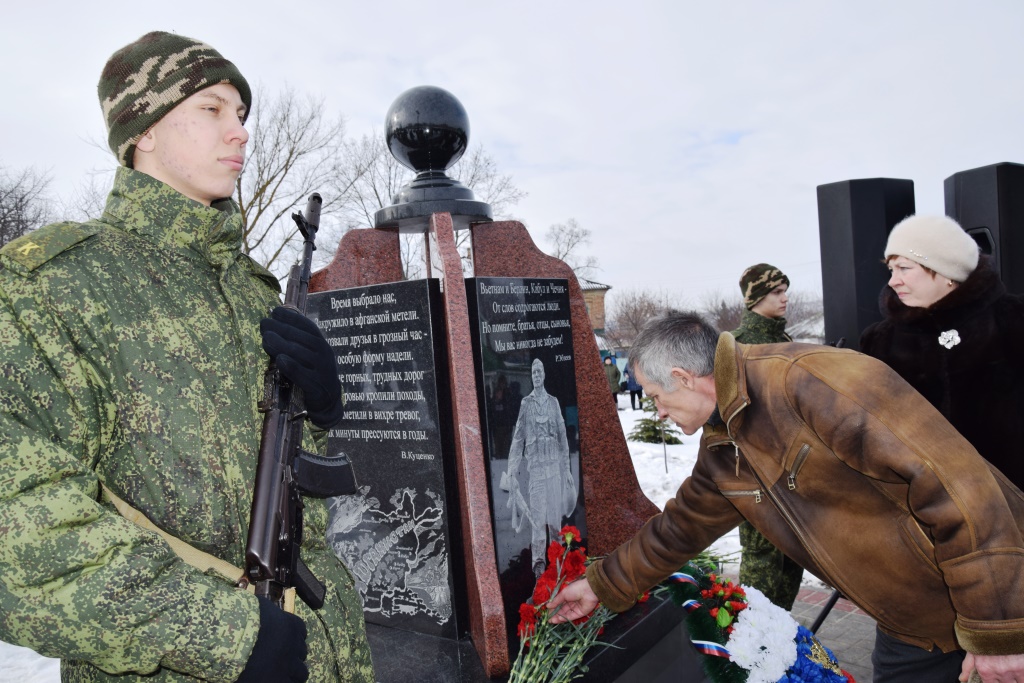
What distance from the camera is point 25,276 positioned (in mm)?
1229

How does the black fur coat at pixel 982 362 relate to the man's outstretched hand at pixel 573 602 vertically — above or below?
above

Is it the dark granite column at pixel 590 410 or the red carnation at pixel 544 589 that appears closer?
the red carnation at pixel 544 589

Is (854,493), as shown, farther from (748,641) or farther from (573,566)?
(573,566)

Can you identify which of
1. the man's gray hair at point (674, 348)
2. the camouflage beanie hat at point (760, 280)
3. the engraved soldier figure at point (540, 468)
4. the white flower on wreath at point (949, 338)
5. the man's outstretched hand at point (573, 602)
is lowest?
the man's outstretched hand at point (573, 602)

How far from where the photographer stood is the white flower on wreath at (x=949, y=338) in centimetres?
323

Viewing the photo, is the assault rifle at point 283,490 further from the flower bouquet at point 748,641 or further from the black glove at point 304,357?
the flower bouquet at point 748,641

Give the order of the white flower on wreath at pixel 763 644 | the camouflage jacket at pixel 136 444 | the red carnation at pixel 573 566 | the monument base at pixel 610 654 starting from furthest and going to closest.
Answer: the red carnation at pixel 573 566 < the monument base at pixel 610 654 < the white flower on wreath at pixel 763 644 < the camouflage jacket at pixel 136 444

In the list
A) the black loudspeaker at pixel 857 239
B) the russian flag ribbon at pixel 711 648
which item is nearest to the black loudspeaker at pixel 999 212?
the black loudspeaker at pixel 857 239

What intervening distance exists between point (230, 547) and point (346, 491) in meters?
0.29

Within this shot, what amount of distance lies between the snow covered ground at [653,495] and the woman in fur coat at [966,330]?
1.53 meters

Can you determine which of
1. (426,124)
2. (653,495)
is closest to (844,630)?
(653,495)

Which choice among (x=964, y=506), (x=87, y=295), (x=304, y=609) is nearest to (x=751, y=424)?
(x=964, y=506)

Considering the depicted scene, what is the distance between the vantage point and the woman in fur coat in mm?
3146

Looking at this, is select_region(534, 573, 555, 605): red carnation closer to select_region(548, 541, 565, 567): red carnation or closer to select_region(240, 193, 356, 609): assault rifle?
select_region(548, 541, 565, 567): red carnation
